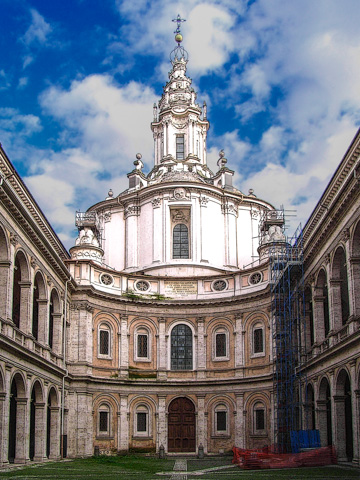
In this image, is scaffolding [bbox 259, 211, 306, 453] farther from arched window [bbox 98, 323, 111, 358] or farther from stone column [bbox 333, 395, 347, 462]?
arched window [bbox 98, 323, 111, 358]

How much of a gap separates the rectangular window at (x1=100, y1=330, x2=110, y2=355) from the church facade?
A: 0.09 metres

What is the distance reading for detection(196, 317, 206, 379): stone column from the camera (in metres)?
46.6

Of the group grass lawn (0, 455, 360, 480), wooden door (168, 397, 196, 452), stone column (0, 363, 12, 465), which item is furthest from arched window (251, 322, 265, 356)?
stone column (0, 363, 12, 465)

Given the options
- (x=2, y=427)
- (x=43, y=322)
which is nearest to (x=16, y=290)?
(x=43, y=322)

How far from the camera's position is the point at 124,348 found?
45.9 meters

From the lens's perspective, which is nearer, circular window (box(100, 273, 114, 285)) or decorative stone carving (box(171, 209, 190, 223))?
circular window (box(100, 273, 114, 285))

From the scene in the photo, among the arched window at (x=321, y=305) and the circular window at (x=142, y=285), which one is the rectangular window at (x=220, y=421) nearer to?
the circular window at (x=142, y=285)

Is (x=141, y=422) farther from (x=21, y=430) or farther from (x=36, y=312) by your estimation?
(x=21, y=430)

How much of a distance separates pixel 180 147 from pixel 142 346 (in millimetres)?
20147

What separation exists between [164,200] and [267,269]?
11417 millimetres

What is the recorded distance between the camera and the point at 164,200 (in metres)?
52.3

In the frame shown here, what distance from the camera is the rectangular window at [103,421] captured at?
144ft

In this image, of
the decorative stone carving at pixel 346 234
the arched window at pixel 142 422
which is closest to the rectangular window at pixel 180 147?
the arched window at pixel 142 422

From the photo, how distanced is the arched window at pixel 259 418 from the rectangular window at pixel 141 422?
7.50 meters
